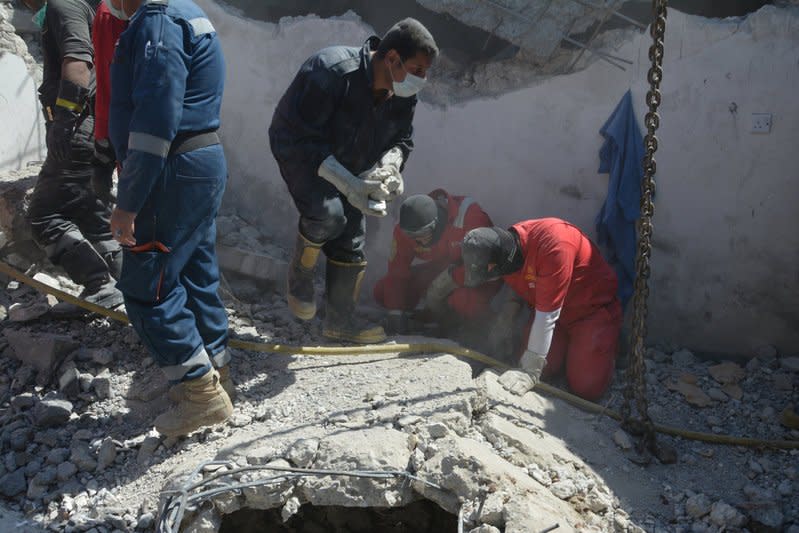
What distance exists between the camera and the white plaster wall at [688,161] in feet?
14.9

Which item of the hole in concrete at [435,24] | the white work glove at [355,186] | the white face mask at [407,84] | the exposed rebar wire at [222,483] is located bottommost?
the exposed rebar wire at [222,483]

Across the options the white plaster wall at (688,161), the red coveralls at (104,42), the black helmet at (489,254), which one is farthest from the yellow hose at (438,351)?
the red coveralls at (104,42)

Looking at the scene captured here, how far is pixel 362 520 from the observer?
367 cm

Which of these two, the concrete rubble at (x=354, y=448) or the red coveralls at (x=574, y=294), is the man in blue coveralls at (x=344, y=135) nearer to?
the concrete rubble at (x=354, y=448)

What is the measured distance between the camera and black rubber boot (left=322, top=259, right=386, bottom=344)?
423 centimetres

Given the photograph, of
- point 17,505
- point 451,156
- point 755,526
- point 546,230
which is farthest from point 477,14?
point 17,505

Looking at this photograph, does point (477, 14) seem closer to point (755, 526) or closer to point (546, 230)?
point (546, 230)

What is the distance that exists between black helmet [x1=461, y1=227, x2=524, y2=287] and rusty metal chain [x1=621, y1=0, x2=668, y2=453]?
77cm

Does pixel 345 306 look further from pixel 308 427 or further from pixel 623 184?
pixel 623 184

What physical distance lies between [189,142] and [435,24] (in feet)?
9.01

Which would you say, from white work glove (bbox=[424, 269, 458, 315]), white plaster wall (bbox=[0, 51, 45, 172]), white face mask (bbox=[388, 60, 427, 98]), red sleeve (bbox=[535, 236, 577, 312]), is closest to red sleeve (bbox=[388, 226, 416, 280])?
white work glove (bbox=[424, 269, 458, 315])

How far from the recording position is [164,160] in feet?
9.92

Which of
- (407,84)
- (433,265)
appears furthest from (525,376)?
(407,84)

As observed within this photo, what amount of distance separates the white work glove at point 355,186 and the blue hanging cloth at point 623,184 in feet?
5.22
